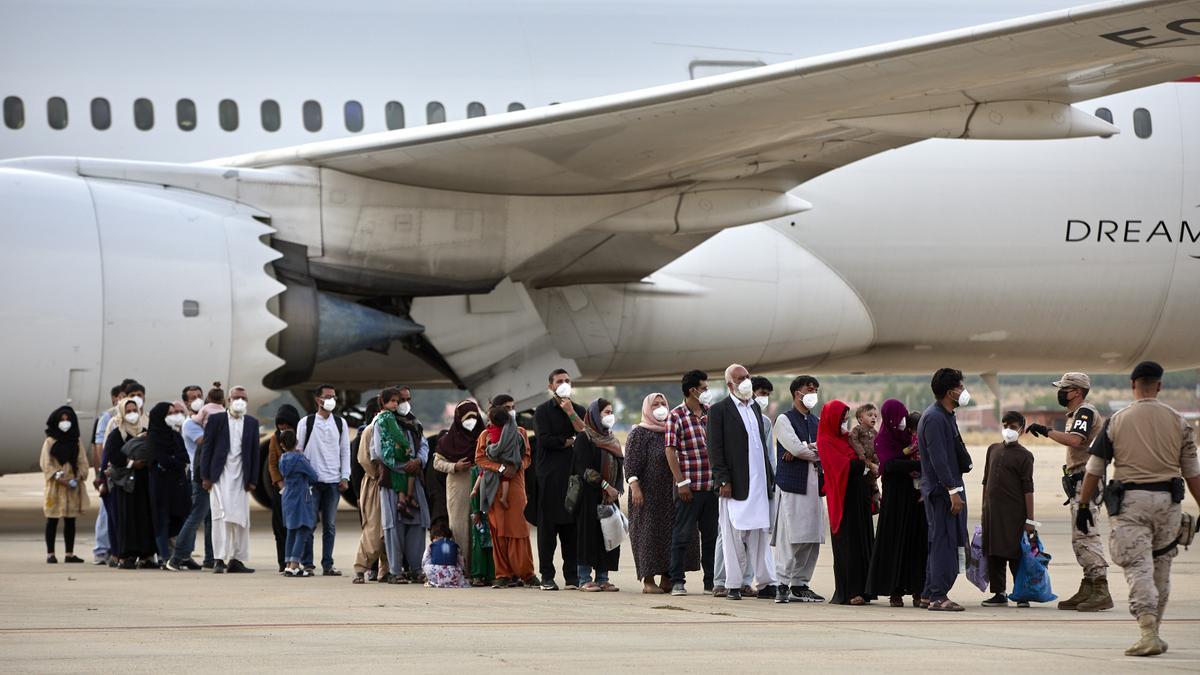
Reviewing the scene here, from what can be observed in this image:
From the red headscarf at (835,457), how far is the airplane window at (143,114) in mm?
7586

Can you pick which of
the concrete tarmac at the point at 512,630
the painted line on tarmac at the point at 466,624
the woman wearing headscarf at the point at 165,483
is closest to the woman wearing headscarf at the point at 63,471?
the woman wearing headscarf at the point at 165,483

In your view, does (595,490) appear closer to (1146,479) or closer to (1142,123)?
(1146,479)

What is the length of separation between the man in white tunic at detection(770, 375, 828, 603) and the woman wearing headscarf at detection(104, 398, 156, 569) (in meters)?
4.83

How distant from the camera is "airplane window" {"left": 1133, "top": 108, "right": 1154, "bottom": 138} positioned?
17.0m

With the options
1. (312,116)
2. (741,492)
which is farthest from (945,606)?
(312,116)

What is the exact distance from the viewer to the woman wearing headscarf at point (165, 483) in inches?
487

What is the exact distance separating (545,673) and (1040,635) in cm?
293

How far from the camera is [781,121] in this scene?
13.5 meters

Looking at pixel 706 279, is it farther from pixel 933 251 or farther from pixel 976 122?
pixel 976 122

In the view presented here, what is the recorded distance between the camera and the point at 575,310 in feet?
52.9

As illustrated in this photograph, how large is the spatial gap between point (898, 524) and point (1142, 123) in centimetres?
847

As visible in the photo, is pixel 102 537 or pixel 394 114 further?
pixel 394 114

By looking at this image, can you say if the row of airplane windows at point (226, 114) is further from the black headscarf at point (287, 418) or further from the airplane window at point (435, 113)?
the black headscarf at point (287, 418)

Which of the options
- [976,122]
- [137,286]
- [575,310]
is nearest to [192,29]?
[137,286]
